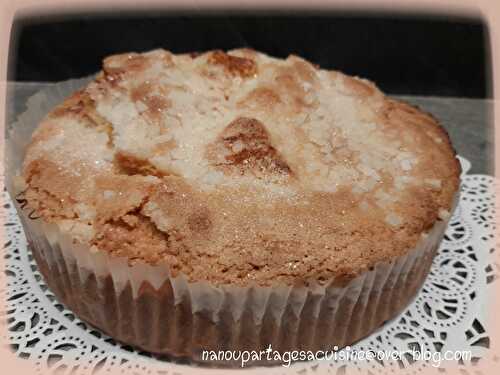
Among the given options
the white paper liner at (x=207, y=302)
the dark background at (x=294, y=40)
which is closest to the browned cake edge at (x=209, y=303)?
the white paper liner at (x=207, y=302)

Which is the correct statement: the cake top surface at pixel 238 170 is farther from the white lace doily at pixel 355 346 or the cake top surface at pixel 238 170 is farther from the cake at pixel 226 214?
the white lace doily at pixel 355 346

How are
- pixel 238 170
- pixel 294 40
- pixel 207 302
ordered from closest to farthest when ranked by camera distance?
pixel 207 302, pixel 238 170, pixel 294 40

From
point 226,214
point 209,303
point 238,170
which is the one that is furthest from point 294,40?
point 209,303

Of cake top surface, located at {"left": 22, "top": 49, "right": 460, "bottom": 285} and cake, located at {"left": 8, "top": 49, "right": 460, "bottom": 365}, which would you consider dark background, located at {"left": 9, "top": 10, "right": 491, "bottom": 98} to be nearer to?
cake top surface, located at {"left": 22, "top": 49, "right": 460, "bottom": 285}

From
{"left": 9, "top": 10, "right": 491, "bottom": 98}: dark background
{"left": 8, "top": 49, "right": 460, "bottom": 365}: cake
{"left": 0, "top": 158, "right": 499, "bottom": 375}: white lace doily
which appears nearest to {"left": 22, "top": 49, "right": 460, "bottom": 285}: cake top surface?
{"left": 8, "top": 49, "right": 460, "bottom": 365}: cake

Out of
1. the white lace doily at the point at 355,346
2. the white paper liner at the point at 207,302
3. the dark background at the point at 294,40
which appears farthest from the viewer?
the dark background at the point at 294,40

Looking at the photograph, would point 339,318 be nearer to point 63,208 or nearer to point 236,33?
point 63,208

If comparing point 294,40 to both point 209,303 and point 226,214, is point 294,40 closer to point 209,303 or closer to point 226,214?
point 226,214
